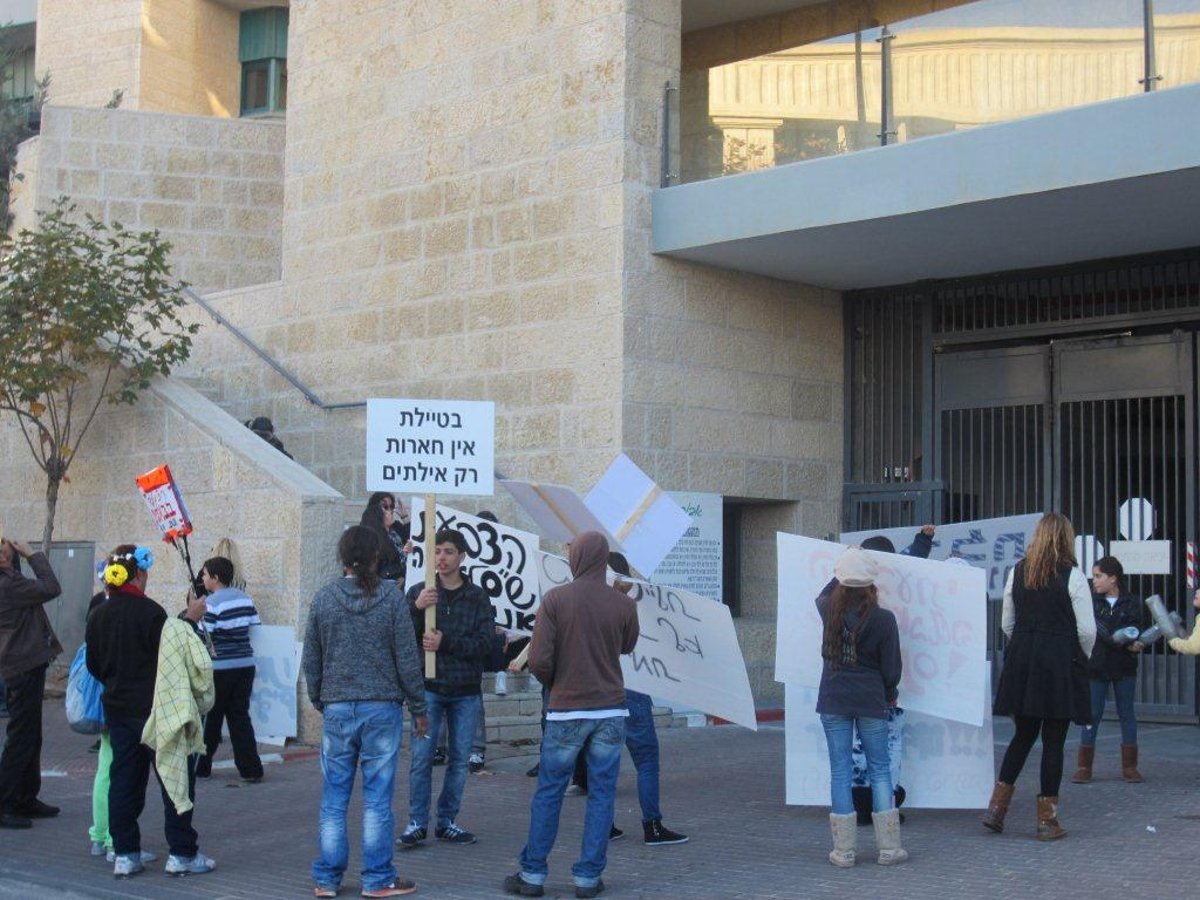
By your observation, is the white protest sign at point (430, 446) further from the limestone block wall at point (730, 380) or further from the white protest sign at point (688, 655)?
the limestone block wall at point (730, 380)

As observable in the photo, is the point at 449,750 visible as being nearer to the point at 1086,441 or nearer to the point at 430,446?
the point at 430,446

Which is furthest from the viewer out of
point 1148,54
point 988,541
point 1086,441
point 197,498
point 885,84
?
point 1086,441

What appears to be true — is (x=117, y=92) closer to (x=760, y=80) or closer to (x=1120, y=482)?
(x=760, y=80)

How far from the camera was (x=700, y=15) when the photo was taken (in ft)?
57.8

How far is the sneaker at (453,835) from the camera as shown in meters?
9.23

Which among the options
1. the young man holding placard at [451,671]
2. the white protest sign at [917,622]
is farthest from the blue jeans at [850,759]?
the young man holding placard at [451,671]

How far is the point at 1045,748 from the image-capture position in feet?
29.4

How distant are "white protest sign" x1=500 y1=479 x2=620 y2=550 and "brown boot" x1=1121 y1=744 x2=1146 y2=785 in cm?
402

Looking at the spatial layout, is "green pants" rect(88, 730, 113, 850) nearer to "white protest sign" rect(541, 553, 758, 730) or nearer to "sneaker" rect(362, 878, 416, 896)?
"sneaker" rect(362, 878, 416, 896)

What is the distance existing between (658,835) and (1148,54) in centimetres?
700

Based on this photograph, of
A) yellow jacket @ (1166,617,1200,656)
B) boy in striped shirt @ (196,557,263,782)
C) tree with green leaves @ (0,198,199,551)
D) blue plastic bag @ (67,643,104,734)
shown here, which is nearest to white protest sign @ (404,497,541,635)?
boy in striped shirt @ (196,557,263,782)

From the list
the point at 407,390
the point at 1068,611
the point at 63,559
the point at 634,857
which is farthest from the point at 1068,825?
the point at 63,559

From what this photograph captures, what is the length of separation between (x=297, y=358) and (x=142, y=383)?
2.67m

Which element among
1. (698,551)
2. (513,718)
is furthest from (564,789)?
(698,551)
